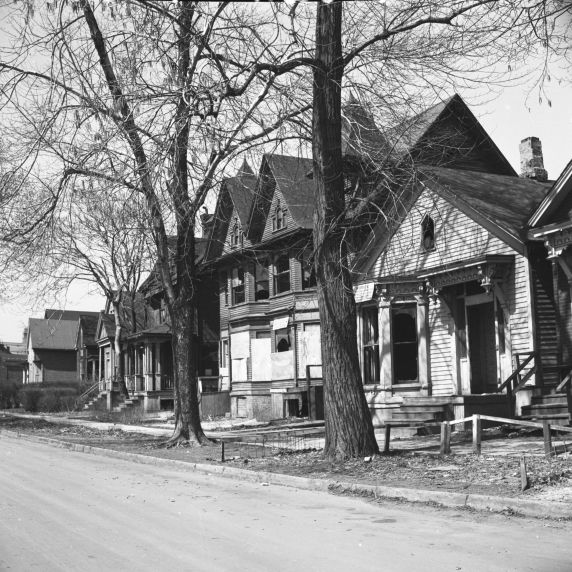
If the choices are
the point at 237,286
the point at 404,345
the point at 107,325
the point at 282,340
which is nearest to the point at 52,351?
the point at 107,325

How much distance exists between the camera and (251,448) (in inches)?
696

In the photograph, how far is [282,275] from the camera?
33969mm

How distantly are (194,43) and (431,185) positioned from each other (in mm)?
10740

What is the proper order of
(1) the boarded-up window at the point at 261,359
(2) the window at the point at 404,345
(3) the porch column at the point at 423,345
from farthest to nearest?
(1) the boarded-up window at the point at 261,359, (2) the window at the point at 404,345, (3) the porch column at the point at 423,345

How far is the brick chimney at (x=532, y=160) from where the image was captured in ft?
89.5

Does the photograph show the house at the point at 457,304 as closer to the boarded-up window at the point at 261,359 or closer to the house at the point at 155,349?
the boarded-up window at the point at 261,359

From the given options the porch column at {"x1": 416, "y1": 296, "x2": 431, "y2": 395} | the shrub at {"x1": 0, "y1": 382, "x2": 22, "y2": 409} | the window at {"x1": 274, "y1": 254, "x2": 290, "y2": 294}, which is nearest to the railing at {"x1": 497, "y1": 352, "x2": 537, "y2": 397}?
the porch column at {"x1": 416, "y1": 296, "x2": 431, "y2": 395}

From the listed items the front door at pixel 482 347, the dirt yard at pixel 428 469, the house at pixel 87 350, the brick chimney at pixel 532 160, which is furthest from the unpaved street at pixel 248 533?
the house at pixel 87 350

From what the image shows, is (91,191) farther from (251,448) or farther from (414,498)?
(414,498)

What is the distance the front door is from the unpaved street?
10236 millimetres

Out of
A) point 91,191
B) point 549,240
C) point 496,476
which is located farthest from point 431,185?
point 496,476

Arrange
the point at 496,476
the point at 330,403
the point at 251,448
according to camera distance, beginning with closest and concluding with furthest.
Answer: the point at 496,476, the point at 330,403, the point at 251,448

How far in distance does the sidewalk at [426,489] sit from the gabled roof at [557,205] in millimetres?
5120

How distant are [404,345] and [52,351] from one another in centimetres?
6552
